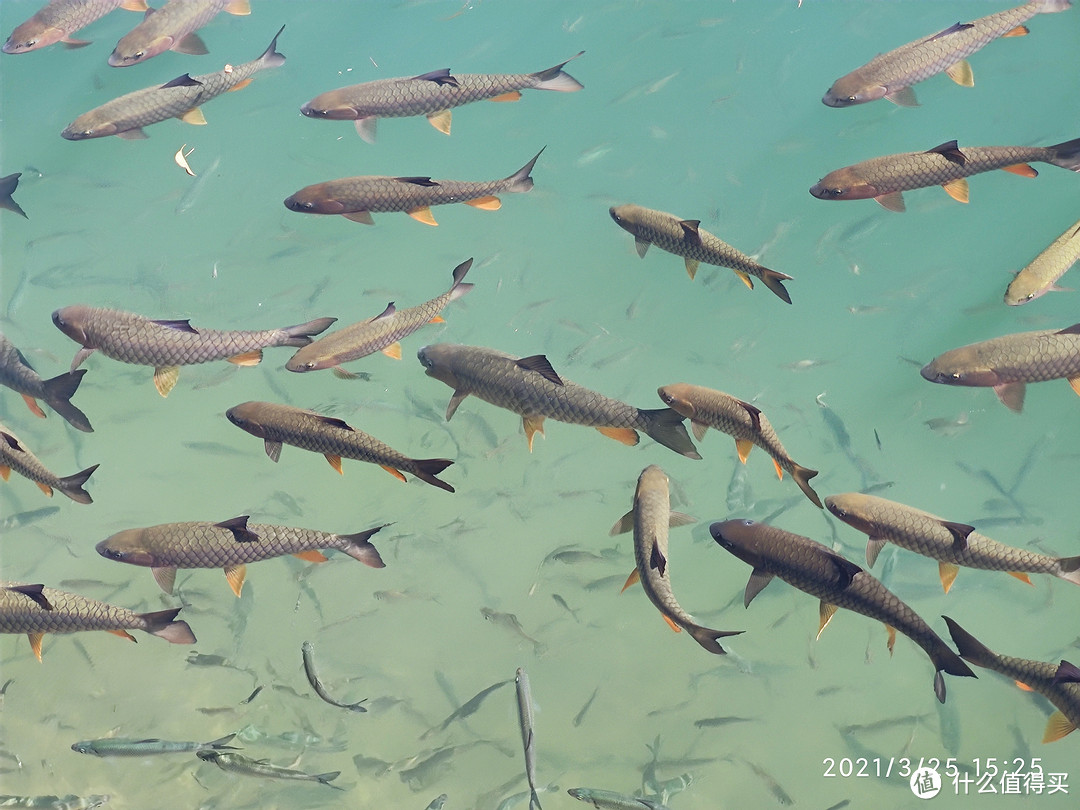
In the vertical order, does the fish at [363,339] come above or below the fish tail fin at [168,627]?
above

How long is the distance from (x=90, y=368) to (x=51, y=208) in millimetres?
1690

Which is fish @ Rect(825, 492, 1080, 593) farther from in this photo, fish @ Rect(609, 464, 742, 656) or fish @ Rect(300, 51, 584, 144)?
fish @ Rect(300, 51, 584, 144)

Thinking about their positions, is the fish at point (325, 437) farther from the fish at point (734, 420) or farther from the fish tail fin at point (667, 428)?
the fish at point (734, 420)

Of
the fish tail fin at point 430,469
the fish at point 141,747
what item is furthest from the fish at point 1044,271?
the fish at point 141,747

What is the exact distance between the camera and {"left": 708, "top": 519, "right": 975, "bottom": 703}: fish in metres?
3.09

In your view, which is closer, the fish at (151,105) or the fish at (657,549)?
the fish at (657,549)

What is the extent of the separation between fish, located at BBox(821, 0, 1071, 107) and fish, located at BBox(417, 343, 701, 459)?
1964 millimetres

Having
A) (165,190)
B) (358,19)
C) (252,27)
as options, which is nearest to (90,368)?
(165,190)

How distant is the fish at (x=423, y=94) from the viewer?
13.5 ft

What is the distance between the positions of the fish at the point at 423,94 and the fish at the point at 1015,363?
2512mm

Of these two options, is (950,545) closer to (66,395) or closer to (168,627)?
(168,627)

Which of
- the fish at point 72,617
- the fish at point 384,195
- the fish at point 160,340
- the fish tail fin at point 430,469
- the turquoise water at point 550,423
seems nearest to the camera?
the fish tail fin at point 430,469

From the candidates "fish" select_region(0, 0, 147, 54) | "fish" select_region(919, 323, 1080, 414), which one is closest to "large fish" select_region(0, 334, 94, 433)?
"fish" select_region(0, 0, 147, 54)

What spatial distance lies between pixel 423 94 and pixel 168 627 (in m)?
2.95
